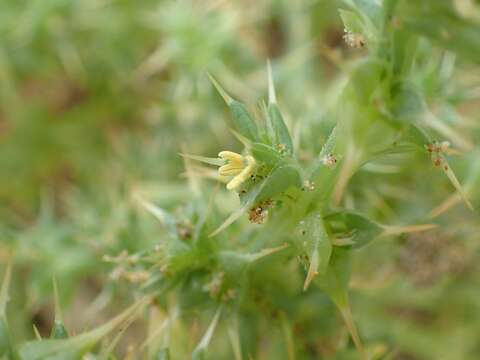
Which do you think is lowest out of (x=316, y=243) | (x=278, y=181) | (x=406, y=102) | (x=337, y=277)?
(x=337, y=277)

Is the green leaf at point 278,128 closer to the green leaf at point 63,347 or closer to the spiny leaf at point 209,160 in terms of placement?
the spiny leaf at point 209,160

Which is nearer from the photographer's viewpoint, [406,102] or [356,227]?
[406,102]

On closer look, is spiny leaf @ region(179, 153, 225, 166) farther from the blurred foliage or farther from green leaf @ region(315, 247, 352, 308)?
green leaf @ region(315, 247, 352, 308)

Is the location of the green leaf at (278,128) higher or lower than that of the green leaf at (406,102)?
lower

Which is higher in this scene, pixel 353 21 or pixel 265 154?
pixel 353 21

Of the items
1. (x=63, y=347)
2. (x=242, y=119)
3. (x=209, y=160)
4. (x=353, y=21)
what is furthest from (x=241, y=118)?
(x=63, y=347)

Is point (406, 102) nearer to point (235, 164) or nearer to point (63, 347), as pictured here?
point (235, 164)

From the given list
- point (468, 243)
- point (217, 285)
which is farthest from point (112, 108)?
point (217, 285)

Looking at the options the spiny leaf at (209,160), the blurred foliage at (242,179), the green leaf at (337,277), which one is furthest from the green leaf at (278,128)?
the green leaf at (337,277)
